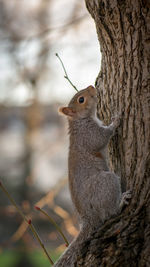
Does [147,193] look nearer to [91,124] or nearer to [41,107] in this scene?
[91,124]

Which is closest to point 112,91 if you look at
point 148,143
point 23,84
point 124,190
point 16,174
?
point 148,143

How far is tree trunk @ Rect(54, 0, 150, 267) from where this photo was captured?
2516mm

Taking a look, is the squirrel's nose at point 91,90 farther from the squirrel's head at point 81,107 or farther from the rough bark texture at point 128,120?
the rough bark texture at point 128,120

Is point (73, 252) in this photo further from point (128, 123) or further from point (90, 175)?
point (128, 123)

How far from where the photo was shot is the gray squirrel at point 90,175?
9.34 ft

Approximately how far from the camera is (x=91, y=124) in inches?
137

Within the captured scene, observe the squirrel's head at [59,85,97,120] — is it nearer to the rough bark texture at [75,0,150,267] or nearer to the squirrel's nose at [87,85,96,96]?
the squirrel's nose at [87,85,96,96]

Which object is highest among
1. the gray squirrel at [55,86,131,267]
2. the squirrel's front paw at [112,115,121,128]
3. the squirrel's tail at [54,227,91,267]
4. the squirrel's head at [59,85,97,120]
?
the squirrel's head at [59,85,97,120]

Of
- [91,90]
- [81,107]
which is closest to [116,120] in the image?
[91,90]

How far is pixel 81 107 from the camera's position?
11.8 ft

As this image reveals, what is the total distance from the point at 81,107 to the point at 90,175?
2.49 ft

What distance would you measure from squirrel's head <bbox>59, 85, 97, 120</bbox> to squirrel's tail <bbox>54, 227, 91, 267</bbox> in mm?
1132

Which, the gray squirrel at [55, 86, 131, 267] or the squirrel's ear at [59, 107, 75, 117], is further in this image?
the squirrel's ear at [59, 107, 75, 117]

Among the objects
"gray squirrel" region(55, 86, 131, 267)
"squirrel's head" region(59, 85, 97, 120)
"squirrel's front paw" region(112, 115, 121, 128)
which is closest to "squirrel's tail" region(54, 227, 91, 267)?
"gray squirrel" region(55, 86, 131, 267)
